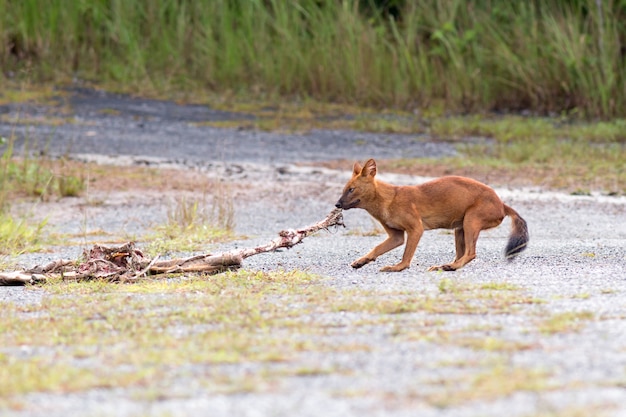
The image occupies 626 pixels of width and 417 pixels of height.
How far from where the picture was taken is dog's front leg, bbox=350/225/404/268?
7.38m

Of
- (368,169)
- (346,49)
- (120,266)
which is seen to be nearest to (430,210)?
(368,169)

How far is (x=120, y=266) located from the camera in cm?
711

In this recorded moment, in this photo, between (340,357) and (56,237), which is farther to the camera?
(56,237)

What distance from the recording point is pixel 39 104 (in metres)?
18.5

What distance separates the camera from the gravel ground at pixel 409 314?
3785 mm

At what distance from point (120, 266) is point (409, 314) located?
2387 mm

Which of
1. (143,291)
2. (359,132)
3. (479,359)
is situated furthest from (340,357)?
(359,132)

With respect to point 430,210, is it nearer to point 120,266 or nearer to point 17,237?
point 120,266

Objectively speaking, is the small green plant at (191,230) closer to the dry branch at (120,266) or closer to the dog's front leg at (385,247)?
the dry branch at (120,266)

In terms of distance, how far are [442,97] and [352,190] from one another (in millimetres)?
12249

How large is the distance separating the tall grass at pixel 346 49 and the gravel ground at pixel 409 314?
416cm

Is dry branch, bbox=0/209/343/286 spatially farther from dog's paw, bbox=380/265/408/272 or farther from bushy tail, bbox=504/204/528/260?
bushy tail, bbox=504/204/528/260

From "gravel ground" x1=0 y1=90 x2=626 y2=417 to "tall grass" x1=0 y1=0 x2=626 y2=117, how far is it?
4156 millimetres

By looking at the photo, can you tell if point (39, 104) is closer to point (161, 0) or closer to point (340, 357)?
point (161, 0)
